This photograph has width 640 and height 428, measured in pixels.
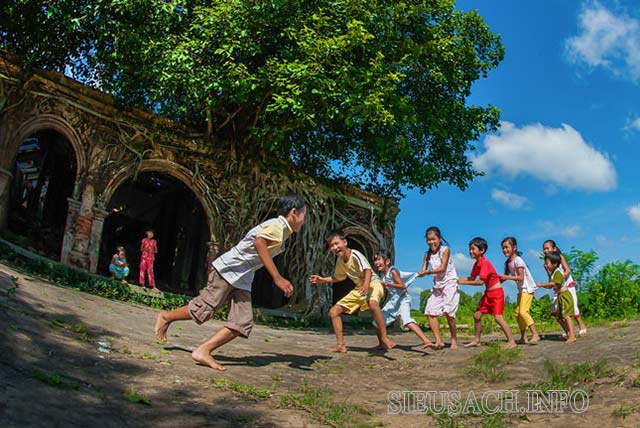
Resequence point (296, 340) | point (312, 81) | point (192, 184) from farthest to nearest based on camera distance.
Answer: point (192, 184) → point (312, 81) → point (296, 340)

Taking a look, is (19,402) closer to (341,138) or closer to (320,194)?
(341,138)

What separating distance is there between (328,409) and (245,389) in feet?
2.15

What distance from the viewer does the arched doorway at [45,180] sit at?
1466cm

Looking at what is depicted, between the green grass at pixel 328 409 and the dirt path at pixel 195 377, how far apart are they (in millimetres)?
42

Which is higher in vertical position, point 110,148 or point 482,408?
point 110,148

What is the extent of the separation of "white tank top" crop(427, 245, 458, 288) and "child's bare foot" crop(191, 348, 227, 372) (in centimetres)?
337

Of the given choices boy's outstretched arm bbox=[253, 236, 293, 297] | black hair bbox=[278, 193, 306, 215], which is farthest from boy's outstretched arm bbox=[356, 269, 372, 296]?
boy's outstretched arm bbox=[253, 236, 293, 297]

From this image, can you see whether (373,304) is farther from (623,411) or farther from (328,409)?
(623,411)

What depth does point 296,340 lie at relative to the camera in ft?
28.6

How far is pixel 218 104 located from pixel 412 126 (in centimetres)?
443

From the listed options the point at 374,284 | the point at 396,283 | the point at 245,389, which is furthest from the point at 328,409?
the point at 396,283

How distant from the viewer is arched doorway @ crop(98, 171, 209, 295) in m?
15.9

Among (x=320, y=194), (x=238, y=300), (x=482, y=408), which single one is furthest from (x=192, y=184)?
(x=482, y=408)

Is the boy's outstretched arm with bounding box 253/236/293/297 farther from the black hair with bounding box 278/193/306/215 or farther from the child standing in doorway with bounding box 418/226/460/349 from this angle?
the child standing in doorway with bounding box 418/226/460/349
